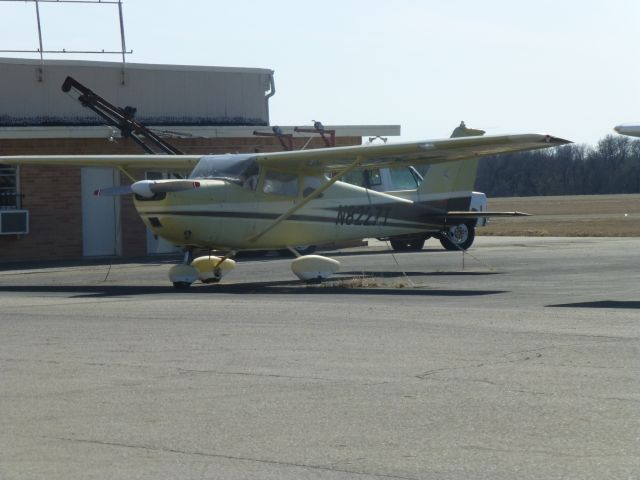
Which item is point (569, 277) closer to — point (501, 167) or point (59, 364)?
point (59, 364)

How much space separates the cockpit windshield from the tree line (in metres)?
116

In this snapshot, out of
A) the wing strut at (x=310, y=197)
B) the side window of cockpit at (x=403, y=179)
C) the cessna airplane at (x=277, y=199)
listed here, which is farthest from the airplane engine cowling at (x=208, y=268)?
the side window of cockpit at (x=403, y=179)

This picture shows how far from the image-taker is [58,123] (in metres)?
30.3

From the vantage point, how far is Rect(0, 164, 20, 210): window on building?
2780cm

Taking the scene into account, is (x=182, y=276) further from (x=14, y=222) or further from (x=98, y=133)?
(x=98, y=133)

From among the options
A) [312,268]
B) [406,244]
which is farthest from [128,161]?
[406,244]

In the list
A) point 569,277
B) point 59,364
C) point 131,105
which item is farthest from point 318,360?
point 131,105

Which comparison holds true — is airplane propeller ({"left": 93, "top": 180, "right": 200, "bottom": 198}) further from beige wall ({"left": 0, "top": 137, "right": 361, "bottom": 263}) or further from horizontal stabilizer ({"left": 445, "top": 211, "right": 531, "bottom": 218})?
beige wall ({"left": 0, "top": 137, "right": 361, "bottom": 263})

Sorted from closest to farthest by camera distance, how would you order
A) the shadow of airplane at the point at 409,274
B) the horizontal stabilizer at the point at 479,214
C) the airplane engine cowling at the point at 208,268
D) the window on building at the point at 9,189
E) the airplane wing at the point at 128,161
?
the airplane engine cowling at the point at 208,268 → the shadow of airplane at the point at 409,274 → the airplane wing at the point at 128,161 → the horizontal stabilizer at the point at 479,214 → the window on building at the point at 9,189

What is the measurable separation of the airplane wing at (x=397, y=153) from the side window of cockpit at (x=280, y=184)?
0.12 meters

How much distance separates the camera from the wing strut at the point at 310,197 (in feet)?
63.2

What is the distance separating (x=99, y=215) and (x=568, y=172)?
11270cm

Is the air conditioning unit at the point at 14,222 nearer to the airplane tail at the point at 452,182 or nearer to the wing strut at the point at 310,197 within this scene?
the airplane tail at the point at 452,182

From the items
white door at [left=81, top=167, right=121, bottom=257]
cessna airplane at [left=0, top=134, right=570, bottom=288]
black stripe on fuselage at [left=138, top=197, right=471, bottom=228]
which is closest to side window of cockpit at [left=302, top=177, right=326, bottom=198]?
cessna airplane at [left=0, top=134, right=570, bottom=288]
